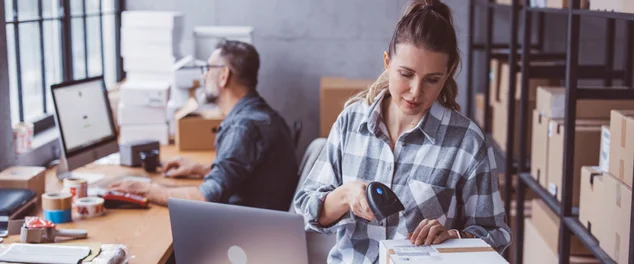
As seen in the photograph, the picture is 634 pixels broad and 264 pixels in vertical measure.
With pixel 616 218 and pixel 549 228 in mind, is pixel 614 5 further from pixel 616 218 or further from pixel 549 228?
pixel 549 228

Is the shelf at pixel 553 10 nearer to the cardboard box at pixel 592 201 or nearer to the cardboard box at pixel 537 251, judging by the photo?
the cardboard box at pixel 592 201

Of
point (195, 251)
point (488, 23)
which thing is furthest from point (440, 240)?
point (488, 23)

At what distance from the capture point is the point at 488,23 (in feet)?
15.8

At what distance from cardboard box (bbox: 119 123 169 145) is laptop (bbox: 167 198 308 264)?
2397 millimetres

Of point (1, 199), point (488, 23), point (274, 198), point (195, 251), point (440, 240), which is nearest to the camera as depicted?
point (440, 240)

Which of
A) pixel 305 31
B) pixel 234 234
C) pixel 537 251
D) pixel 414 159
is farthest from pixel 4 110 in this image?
pixel 305 31

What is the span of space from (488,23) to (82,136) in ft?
8.09

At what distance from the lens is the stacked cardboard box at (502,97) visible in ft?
14.0

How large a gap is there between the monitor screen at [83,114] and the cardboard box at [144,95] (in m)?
0.72

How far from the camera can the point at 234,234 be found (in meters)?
2.05

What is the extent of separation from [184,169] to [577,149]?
1.69 meters

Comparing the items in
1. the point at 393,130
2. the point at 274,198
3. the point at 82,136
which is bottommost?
the point at 274,198

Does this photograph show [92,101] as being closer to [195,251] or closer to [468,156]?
[195,251]

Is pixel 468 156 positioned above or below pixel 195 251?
above
